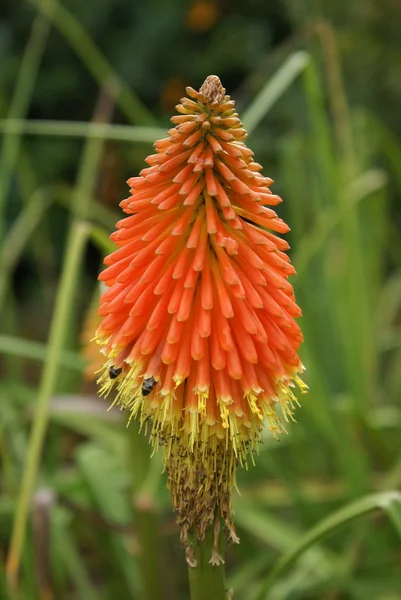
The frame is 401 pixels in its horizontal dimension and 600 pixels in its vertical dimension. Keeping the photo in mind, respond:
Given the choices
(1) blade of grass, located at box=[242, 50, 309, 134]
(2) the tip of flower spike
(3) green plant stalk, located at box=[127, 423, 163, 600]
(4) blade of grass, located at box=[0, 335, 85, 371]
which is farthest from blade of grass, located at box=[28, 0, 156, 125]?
(2) the tip of flower spike

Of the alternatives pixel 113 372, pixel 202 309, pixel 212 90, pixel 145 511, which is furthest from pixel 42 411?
pixel 212 90

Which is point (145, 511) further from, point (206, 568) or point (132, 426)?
point (206, 568)

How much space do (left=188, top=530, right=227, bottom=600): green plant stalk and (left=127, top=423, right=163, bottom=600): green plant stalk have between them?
0.90 m

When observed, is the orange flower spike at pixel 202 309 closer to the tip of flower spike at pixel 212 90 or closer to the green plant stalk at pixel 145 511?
the tip of flower spike at pixel 212 90

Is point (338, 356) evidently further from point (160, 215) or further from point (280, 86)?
point (160, 215)

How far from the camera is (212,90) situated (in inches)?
44.9

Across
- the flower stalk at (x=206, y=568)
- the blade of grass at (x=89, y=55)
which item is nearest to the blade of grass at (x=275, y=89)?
the blade of grass at (x=89, y=55)

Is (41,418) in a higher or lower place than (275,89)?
lower

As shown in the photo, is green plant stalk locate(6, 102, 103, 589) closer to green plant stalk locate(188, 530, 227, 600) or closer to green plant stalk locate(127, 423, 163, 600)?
green plant stalk locate(127, 423, 163, 600)

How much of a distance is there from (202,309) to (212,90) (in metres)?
0.30

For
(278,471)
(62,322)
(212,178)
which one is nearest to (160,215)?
(212,178)

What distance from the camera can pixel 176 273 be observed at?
3.68 feet

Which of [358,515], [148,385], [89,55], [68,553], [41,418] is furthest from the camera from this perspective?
[89,55]

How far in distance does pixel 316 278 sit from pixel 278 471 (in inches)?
46.8
